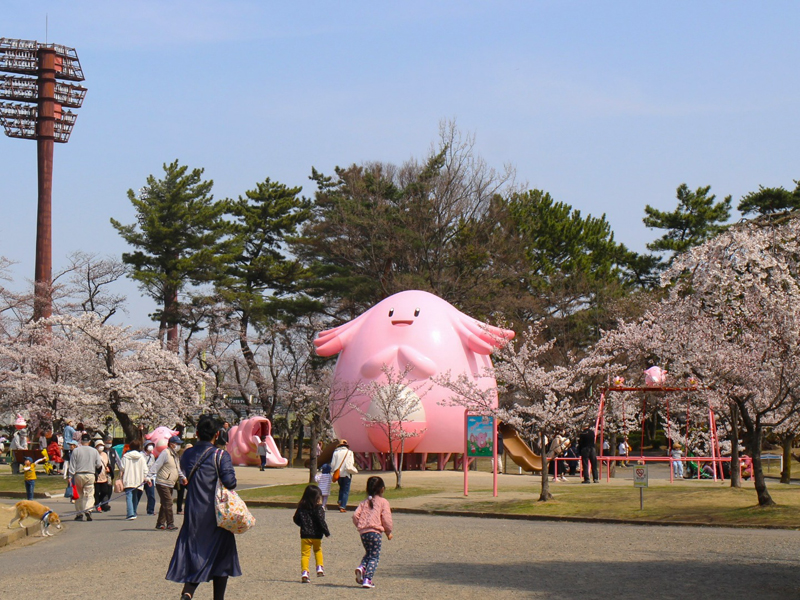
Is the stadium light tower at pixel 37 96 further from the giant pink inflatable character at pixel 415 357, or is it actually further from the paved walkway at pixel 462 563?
the paved walkway at pixel 462 563

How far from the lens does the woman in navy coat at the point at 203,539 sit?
7.48m

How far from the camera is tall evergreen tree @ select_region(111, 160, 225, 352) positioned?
167 ft

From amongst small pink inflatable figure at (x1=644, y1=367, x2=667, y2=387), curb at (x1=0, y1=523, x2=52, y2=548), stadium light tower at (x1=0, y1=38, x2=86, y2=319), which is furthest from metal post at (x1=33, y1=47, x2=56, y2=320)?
curb at (x1=0, y1=523, x2=52, y2=548)

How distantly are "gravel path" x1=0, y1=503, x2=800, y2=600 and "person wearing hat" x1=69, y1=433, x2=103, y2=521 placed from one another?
5.69 ft

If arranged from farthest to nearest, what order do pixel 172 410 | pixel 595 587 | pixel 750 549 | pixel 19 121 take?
pixel 19 121 → pixel 172 410 → pixel 750 549 → pixel 595 587

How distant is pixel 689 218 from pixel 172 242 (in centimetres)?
2950

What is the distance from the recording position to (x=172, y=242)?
51.8m

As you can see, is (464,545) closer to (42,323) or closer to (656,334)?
(656,334)

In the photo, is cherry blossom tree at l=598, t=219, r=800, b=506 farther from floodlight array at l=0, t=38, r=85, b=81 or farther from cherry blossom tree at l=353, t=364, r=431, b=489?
floodlight array at l=0, t=38, r=85, b=81

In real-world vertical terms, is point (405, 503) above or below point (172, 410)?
below

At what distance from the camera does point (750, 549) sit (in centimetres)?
1230

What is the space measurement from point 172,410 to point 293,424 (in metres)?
19.9

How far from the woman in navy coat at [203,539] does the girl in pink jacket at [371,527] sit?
194cm

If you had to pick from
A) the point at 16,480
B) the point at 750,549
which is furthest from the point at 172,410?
the point at 750,549
